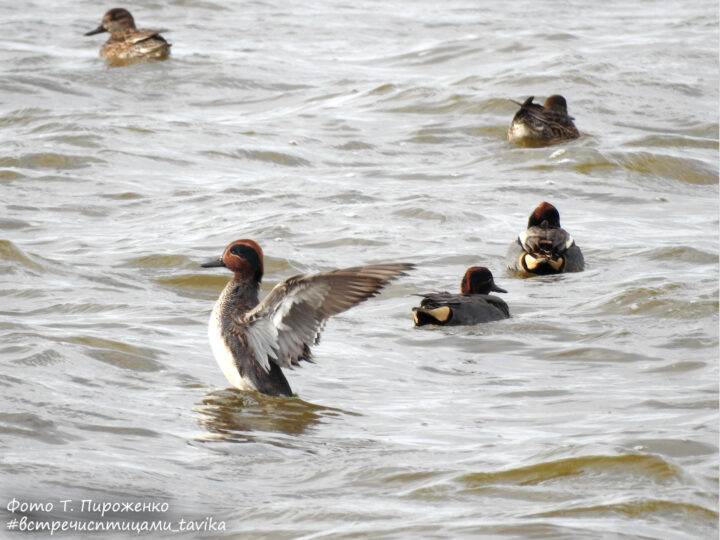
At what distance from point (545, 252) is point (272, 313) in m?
4.10

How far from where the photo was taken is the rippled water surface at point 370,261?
5.99 m

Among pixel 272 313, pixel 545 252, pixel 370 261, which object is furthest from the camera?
A: pixel 370 261

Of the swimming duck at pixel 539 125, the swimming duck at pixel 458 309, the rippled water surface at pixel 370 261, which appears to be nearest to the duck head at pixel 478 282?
the swimming duck at pixel 458 309

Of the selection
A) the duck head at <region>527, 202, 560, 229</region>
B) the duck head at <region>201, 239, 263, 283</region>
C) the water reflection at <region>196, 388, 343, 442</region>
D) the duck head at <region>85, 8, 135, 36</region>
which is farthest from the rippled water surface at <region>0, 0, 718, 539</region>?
the duck head at <region>85, 8, 135, 36</region>

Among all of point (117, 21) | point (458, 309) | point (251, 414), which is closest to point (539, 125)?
point (458, 309)

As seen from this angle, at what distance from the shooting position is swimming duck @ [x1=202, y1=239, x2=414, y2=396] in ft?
22.9

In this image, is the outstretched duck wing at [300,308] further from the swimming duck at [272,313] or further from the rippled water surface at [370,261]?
the rippled water surface at [370,261]

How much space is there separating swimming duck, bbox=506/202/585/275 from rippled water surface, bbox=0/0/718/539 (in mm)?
137

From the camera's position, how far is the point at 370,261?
37.3ft

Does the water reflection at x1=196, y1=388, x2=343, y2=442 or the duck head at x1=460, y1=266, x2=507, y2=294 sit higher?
the duck head at x1=460, y1=266, x2=507, y2=294

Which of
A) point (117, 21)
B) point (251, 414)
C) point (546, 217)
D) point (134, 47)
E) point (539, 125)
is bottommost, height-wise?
point (251, 414)

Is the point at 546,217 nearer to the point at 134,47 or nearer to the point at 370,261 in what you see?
the point at 370,261

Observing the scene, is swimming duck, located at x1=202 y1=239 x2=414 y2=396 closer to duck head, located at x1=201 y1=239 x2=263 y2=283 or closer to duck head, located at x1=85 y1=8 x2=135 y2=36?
duck head, located at x1=201 y1=239 x2=263 y2=283

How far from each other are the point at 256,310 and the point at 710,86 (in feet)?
41.0
